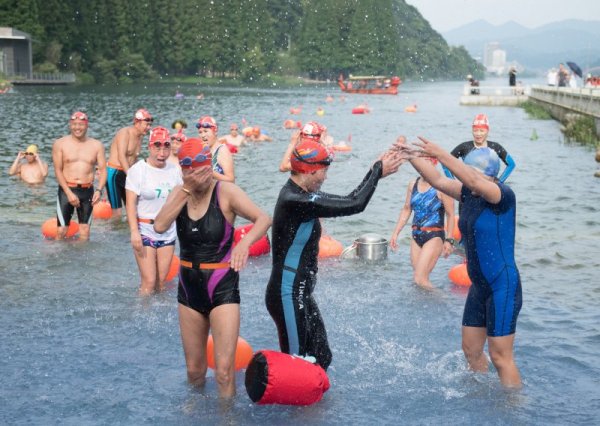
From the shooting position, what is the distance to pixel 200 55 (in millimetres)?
132250

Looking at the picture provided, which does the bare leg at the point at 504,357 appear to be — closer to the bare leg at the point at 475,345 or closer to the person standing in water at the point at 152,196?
the bare leg at the point at 475,345

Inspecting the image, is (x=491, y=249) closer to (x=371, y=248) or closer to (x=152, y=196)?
(x=152, y=196)

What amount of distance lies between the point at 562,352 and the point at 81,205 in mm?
7367

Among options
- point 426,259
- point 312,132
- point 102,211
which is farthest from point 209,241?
point 102,211

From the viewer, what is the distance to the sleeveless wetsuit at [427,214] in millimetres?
10086

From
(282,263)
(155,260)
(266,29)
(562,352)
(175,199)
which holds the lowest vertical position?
(562,352)

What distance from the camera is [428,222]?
10164 mm

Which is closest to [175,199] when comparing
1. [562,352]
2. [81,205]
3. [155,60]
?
[562,352]

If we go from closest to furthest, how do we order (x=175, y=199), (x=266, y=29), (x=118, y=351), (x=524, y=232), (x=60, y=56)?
(x=175, y=199)
(x=118, y=351)
(x=524, y=232)
(x=60, y=56)
(x=266, y=29)

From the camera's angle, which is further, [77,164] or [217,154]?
[77,164]

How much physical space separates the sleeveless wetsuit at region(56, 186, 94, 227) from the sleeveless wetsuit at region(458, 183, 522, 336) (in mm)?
7410

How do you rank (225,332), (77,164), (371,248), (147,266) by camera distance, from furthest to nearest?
(371,248)
(77,164)
(147,266)
(225,332)

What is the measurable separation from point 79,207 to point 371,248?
4527 millimetres

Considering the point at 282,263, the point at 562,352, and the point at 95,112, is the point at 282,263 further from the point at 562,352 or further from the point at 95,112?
the point at 95,112
